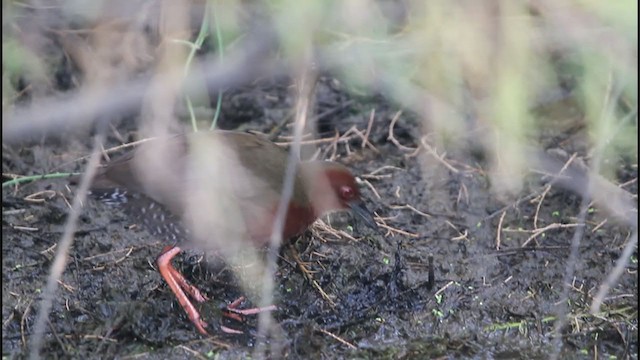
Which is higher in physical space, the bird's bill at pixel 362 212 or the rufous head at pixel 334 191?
the rufous head at pixel 334 191

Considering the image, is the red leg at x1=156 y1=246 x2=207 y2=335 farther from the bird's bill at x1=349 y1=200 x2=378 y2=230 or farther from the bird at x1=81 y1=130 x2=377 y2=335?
the bird's bill at x1=349 y1=200 x2=378 y2=230

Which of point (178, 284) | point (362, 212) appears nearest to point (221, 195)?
point (178, 284)

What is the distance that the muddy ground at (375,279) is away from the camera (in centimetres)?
420

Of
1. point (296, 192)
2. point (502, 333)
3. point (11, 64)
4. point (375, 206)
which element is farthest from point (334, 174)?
point (11, 64)

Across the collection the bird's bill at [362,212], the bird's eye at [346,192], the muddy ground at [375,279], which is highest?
the bird's eye at [346,192]

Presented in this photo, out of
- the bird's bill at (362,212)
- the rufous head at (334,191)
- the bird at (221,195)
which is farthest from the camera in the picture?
the bird's bill at (362,212)

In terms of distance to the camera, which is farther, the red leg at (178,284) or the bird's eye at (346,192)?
the bird's eye at (346,192)

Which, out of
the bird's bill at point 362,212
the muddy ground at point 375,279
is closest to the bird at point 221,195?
the bird's bill at point 362,212

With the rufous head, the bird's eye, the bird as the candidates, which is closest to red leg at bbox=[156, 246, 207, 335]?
the bird

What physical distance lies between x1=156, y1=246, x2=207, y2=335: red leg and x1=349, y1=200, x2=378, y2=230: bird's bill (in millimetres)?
785

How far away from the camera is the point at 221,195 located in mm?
3826

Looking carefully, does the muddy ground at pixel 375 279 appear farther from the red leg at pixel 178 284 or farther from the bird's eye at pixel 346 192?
the bird's eye at pixel 346 192

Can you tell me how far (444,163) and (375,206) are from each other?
1.69 feet

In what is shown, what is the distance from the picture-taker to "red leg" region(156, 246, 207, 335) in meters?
4.23
